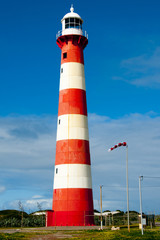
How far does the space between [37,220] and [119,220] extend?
1243 centimetres

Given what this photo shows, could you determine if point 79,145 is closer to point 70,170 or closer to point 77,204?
point 70,170

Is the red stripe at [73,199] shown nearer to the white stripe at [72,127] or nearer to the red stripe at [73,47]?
the white stripe at [72,127]

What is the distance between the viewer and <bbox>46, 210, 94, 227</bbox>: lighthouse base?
4091 centimetres

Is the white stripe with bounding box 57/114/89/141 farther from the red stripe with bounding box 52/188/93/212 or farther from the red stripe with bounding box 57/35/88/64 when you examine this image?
the red stripe with bounding box 57/35/88/64

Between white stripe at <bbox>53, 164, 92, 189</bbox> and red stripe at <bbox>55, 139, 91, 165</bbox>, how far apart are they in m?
0.59

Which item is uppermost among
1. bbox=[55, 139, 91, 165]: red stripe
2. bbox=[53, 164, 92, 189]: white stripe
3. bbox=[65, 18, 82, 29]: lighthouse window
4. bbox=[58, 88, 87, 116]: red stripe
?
bbox=[65, 18, 82, 29]: lighthouse window

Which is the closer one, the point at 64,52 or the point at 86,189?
the point at 86,189

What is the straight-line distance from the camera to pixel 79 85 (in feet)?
146

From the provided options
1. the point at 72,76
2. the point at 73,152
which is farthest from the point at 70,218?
the point at 72,76

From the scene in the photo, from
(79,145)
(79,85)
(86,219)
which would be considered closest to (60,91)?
(79,85)

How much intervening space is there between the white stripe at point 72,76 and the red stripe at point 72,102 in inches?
25.7

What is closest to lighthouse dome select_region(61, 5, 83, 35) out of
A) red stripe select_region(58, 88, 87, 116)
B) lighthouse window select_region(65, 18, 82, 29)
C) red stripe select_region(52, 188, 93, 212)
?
lighthouse window select_region(65, 18, 82, 29)

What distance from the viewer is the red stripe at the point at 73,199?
41.2 m

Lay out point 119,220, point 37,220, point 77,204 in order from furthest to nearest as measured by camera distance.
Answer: point 119,220, point 37,220, point 77,204
